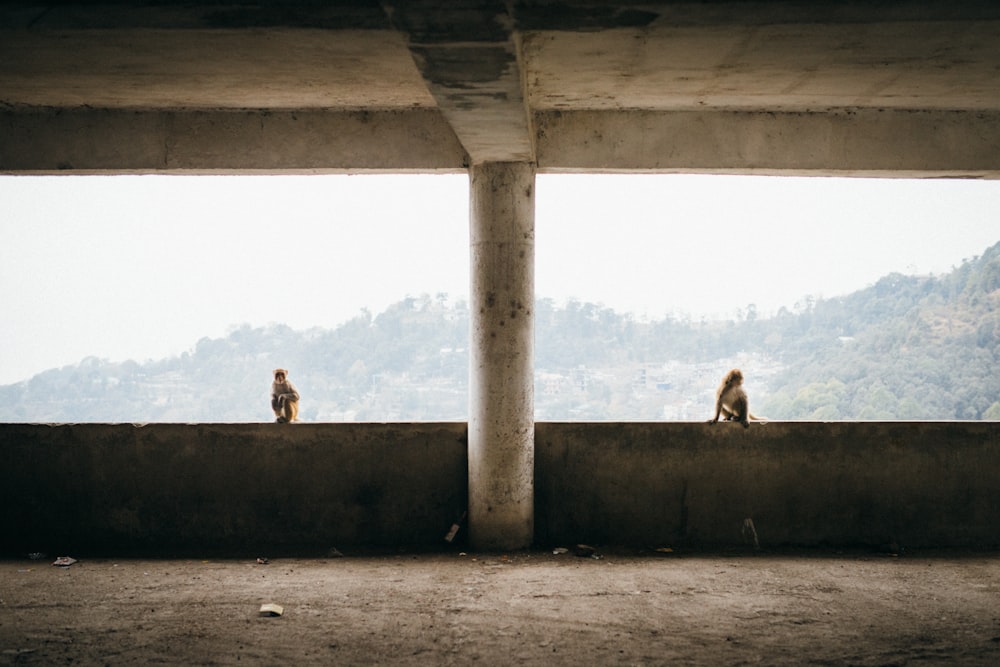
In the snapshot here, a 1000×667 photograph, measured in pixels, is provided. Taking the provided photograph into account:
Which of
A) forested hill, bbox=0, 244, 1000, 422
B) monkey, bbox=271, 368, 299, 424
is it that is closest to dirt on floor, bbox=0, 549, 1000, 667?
monkey, bbox=271, 368, 299, 424

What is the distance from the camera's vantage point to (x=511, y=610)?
5.18 m

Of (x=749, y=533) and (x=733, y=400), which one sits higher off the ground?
(x=733, y=400)

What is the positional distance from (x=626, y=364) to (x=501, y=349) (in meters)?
13.6

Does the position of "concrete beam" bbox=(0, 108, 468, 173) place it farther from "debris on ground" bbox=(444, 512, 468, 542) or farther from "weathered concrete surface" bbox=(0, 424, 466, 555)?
"debris on ground" bbox=(444, 512, 468, 542)

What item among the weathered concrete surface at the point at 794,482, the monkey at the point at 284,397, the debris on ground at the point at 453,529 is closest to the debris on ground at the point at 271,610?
the debris on ground at the point at 453,529

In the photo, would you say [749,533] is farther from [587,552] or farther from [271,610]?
[271,610]

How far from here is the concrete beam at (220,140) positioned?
7.07 m


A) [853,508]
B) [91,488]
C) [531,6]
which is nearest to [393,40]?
[531,6]

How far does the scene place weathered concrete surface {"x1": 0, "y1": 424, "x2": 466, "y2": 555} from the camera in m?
7.25

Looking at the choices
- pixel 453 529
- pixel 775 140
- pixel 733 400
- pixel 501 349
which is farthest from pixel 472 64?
pixel 733 400

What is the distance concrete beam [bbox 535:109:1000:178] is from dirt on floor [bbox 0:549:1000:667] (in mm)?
3960

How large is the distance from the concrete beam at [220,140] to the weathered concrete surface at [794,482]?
3.25m

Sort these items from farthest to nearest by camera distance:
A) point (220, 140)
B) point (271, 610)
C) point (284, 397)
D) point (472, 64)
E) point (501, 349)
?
point (284, 397) → point (220, 140) → point (501, 349) → point (271, 610) → point (472, 64)

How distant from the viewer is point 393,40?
15.9 feet
